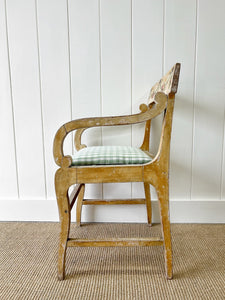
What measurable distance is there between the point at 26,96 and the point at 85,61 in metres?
0.38

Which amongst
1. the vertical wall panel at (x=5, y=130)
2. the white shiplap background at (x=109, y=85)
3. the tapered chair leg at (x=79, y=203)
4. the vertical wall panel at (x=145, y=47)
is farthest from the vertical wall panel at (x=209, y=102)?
the vertical wall panel at (x=5, y=130)

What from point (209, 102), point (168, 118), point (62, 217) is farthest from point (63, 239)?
point (209, 102)

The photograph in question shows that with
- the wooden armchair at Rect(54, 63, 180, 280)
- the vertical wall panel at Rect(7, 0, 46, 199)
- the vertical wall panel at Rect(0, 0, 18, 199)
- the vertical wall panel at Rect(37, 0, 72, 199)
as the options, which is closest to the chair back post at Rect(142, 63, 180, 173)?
the wooden armchair at Rect(54, 63, 180, 280)

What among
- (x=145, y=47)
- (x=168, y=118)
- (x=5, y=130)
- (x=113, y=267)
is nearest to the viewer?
(x=168, y=118)

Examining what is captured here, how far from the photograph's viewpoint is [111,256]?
40.5 inches

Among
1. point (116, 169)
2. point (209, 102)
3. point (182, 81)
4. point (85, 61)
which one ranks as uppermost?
point (85, 61)

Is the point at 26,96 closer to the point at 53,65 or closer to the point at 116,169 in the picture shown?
the point at 53,65

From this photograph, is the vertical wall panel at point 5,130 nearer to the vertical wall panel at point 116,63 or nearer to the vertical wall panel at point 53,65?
the vertical wall panel at point 53,65

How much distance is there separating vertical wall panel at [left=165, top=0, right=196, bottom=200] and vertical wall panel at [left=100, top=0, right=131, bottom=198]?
0.21 m

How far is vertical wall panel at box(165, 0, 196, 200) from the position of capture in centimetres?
118

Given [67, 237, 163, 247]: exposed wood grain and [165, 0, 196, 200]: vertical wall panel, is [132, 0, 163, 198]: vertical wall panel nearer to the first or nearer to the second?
[165, 0, 196, 200]: vertical wall panel

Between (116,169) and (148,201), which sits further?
(148,201)

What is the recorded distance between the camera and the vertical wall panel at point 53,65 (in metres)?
1.22

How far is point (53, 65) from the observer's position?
126cm
